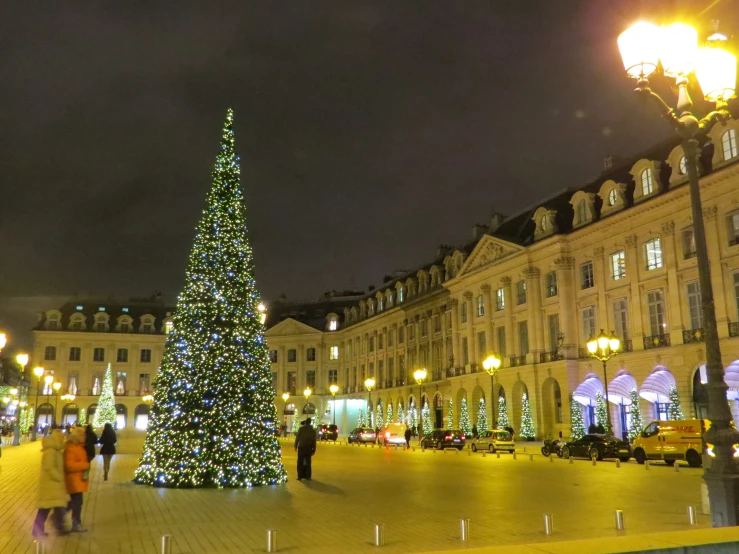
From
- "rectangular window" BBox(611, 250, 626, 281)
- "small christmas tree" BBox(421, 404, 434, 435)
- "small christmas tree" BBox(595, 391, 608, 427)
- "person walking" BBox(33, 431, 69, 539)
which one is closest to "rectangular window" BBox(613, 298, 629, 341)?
"rectangular window" BBox(611, 250, 626, 281)

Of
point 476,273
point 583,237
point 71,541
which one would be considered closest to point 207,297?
point 71,541

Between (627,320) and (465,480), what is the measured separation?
27122mm

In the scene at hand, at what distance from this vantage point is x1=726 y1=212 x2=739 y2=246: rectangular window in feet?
121

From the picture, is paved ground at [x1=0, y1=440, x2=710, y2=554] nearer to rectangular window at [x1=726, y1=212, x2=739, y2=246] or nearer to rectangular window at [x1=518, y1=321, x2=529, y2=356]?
rectangular window at [x1=726, y1=212, x2=739, y2=246]

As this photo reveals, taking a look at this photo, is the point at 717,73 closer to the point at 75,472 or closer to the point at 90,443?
the point at 75,472

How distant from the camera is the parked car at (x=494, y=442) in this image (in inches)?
1583

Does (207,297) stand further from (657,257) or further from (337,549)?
(657,257)

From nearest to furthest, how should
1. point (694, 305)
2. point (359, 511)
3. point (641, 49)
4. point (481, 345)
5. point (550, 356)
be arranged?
point (641, 49) < point (359, 511) < point (694, 305) < point (550, 356) < point (481, 345)

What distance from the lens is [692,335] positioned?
38625 mm

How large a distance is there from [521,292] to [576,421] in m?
12.9

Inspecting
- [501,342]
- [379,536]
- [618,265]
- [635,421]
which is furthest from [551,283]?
[379,536]

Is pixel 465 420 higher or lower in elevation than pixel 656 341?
lower

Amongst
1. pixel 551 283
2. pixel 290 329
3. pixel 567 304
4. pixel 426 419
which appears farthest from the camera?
pixel 290 329

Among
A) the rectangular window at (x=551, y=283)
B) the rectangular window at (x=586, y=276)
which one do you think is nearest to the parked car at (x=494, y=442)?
the rectangular window at (x=586, y=276)
